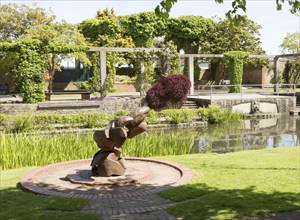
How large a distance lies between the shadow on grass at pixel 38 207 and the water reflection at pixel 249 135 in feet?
22.6

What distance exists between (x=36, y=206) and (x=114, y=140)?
6.88ft

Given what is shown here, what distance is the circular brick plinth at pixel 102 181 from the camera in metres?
6.48

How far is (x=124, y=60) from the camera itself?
35.0 meters

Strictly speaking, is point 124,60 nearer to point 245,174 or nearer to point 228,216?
point 245,174

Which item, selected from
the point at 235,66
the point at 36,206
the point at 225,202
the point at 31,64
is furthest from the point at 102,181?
the point at 235,66

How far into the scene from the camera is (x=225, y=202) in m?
5.62

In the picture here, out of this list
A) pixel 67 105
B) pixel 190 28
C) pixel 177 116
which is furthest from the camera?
pixel 190 28

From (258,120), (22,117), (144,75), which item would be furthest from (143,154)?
(144,75)

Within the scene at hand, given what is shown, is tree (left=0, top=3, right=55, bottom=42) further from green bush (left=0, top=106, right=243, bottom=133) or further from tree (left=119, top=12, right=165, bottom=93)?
green bush (left=0, top=106, right=243, bottom=133)

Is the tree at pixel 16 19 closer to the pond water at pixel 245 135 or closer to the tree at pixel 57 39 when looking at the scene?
the tree at pixel 57 39

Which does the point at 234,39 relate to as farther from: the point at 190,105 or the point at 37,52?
the point at 37,52

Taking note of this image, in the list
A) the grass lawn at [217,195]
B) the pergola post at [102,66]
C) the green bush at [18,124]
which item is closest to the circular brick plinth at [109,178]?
the grass lawn at [217,195]

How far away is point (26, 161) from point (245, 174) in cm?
543

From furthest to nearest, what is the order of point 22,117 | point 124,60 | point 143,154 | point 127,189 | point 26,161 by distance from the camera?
point 124,60 < point 22,117 < point 143,154 < point 26,161 < point 127,189
